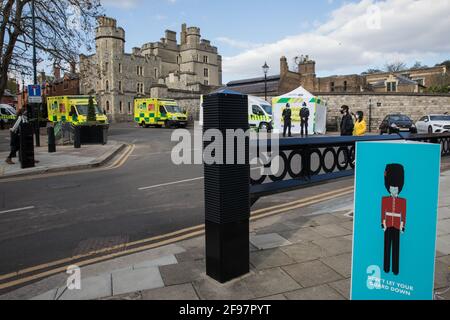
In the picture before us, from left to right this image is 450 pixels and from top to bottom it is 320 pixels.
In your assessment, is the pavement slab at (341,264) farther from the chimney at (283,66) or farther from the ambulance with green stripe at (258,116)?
the chimney at (283,66)

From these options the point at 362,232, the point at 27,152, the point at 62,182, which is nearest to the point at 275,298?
the point at 362,232

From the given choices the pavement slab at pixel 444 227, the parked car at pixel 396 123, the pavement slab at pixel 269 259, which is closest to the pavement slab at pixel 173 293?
the pavement slab at pixel 269 259

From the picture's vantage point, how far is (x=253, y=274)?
3.73m

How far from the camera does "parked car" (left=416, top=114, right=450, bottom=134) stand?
74.1 ft

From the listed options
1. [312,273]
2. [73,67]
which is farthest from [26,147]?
[312,273]

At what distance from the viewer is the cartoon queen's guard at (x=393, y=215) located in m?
2.46

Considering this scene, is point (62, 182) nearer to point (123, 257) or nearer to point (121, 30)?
point (123, 257)

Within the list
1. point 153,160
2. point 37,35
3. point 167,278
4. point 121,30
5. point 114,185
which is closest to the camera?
point 167,278

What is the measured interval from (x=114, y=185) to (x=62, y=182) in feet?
5.79

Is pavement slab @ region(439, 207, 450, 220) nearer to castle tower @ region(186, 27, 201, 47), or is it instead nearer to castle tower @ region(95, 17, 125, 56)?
castle tower @ region(95, 17, 125, 56)

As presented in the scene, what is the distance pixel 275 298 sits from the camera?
3.22 meters

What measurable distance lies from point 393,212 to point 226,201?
4.98 ft

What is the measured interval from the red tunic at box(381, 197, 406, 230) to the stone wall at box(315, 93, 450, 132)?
33.5m
